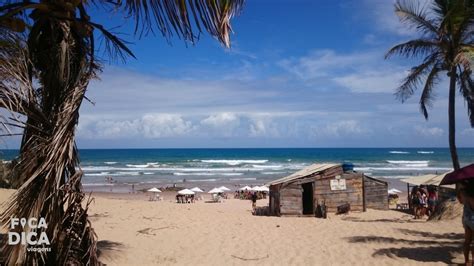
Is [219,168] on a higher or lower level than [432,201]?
lower

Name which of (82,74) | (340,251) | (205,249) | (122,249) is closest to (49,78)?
(82,74)

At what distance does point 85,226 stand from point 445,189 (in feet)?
47.7

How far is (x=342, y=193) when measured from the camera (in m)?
19.6

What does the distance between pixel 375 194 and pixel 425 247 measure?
39.5ft

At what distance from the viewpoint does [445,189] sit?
15008 millimetres

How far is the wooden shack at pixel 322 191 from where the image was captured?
18.2m

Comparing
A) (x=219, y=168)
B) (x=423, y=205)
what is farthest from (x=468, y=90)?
(x=219, y=168)

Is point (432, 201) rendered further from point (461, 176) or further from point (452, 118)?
point (461, 176)

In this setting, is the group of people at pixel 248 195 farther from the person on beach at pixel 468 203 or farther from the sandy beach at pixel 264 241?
the person on beach at pixel 468 203

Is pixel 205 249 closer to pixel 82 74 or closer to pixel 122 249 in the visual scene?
pixel 122 249

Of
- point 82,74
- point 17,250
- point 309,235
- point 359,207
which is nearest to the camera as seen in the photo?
point 17,250
